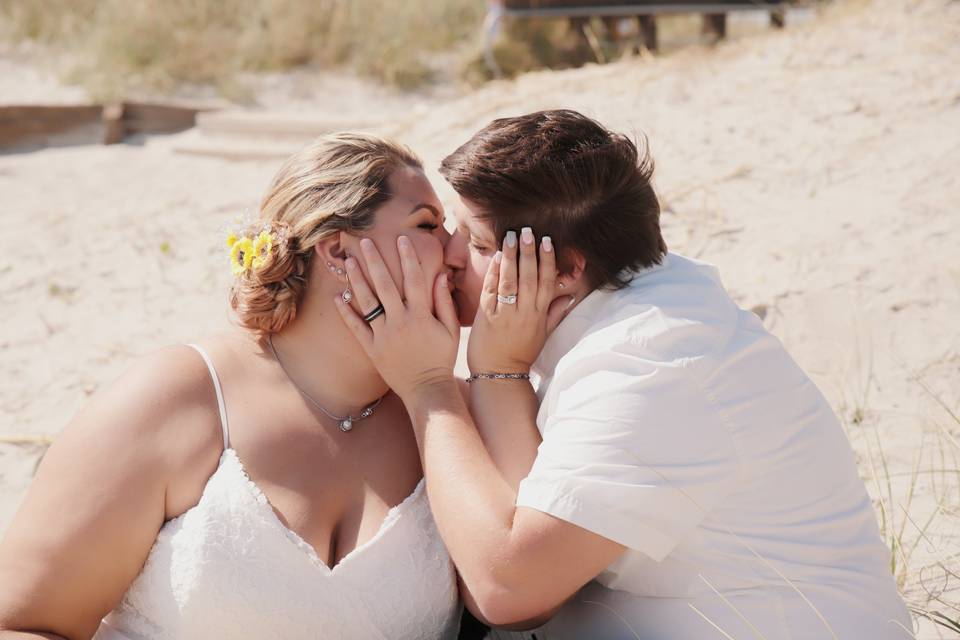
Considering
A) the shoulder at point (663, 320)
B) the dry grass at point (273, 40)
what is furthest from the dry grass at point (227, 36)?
the shoulder at point (663, 320)

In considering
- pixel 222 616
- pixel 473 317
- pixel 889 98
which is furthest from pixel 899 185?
pixel 222 616

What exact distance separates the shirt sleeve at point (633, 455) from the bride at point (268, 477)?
667 mm

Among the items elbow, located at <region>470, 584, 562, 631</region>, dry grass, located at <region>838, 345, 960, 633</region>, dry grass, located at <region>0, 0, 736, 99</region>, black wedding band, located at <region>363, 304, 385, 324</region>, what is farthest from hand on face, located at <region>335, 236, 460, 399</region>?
dry grass, located at <region>0, 0, 736, 99</region>

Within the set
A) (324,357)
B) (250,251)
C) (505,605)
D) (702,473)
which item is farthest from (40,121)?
(702,473)

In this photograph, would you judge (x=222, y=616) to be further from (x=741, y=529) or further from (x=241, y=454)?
(x=741, y=529)

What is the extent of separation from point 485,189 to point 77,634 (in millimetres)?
1516

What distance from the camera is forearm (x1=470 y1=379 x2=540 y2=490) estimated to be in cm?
249

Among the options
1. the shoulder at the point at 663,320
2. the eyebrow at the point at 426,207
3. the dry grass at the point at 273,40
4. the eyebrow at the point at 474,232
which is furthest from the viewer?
the dry grass at the point at 273,40

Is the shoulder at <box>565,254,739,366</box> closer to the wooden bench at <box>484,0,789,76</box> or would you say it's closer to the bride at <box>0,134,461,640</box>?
the bride at <box>0,134,461,640</box>

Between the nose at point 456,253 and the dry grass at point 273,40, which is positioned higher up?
the nose at point 456,253

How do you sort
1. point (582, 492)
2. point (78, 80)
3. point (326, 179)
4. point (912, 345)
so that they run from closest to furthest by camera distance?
point (582, 492) < point (326, 179) < point (912, 345) < point (78, 80)

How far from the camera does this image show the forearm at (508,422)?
249cm

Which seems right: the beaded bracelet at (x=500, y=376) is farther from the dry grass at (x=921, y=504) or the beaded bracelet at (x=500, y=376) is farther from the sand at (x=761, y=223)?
the dry grass at (x=921, y=504)

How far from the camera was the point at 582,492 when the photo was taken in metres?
2.18
